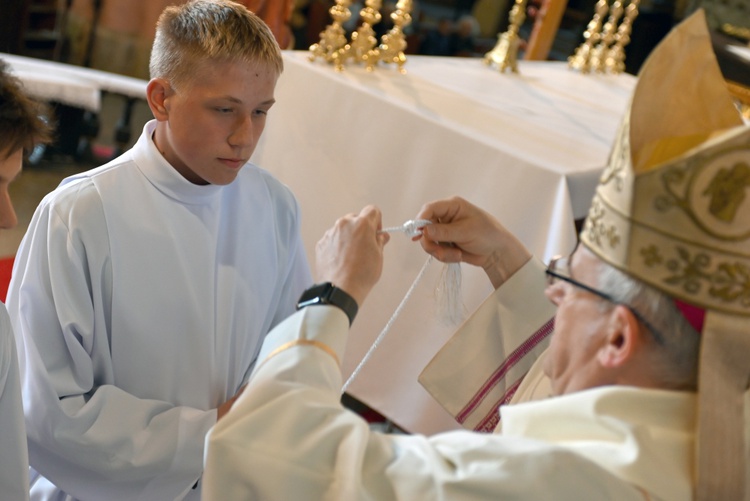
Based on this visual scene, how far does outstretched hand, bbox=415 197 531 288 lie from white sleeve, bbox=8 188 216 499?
2.06 ft

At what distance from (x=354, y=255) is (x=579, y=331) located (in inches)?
17.3

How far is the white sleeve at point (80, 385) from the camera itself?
5.88 feet

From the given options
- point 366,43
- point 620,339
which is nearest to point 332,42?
point 366,43

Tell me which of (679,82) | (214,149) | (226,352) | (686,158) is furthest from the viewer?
(226,352)

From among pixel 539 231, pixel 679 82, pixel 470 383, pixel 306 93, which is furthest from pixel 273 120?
pixel 679 82

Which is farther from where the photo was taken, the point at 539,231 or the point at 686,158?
the point at 539,231

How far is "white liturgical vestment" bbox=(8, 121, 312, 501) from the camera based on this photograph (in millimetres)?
1803

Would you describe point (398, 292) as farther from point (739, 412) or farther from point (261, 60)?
point (739, 412)

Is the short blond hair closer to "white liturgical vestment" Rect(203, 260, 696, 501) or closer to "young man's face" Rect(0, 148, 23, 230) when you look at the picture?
"young man's face" Rect(0, 148, 23, 230)

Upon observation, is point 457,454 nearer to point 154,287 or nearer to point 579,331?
point 579,331

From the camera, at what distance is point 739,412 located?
1264mm

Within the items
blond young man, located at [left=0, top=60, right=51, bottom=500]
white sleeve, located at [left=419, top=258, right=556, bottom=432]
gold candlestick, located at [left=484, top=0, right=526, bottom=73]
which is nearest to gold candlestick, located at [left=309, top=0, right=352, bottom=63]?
gold candlestick, located at [left=484, top=0, right=526, bottom=73]

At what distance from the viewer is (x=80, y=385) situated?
72.6 inches

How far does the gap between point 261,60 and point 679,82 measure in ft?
3.13
